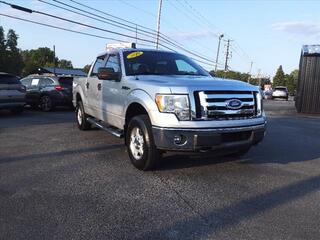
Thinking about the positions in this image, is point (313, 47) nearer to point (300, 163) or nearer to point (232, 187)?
point (300, 163)

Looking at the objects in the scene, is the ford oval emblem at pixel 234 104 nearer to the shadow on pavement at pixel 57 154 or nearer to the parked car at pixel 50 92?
the shadow on pavement at pixel 57 154

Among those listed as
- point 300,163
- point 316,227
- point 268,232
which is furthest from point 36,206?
point 300,163

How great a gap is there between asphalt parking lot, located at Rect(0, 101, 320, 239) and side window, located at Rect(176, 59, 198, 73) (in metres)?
1.60

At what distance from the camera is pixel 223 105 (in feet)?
19.4

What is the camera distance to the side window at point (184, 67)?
7.67 meters

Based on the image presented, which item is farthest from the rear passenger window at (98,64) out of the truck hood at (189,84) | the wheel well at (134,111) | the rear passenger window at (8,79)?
the rear passenger window at (8,79)

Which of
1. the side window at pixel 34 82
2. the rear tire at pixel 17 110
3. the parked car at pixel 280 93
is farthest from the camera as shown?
the parked car at pixel 280 93

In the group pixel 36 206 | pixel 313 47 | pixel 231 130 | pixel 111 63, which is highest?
pixel 313 47

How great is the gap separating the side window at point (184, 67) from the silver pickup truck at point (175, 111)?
6 cm

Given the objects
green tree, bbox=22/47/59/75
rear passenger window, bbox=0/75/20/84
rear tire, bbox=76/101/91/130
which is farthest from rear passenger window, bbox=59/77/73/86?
green tree, bbox=22/47/59/75

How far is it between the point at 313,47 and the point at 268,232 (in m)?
19.7

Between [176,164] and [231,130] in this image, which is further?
[176,164]

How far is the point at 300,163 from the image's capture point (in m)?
7.17

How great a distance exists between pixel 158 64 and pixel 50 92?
10.9 meters
